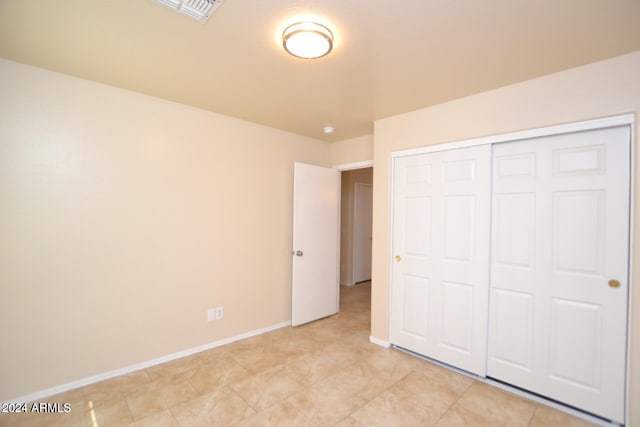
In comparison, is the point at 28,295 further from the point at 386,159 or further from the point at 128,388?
the point at 386,159

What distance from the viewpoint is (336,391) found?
2236 millimetres

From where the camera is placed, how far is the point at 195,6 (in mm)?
1468

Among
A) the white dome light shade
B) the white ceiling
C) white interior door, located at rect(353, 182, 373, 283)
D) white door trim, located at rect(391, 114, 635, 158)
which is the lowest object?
white interior door, located at rect(353, 182, 373, 283)

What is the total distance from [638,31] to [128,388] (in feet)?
13.7

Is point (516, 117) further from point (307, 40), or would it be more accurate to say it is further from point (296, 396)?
point (296, 396)

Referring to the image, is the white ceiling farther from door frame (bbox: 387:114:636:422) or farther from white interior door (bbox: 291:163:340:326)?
white interior door (bbox: 291:163:340:326)

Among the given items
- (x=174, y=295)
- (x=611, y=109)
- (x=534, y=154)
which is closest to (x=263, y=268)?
(x=174, y=295)

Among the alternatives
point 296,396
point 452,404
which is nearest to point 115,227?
point 296,396

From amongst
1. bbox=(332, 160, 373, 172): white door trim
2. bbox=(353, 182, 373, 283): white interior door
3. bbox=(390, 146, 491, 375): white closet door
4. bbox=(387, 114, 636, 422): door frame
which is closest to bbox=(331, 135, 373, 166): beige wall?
bbox=(332, 160, 373, 172): white door trim

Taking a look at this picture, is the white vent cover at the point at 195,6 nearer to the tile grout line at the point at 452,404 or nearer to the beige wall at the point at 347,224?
the tile grout line at the point at 452,404

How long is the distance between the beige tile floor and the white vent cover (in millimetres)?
2506

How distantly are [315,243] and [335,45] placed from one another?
98.3 inches

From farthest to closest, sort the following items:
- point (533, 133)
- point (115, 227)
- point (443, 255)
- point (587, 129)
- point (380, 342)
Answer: point (380, 342)
point (443, 255)
point (115, 227)
point (533, 133)
point (587, 129)

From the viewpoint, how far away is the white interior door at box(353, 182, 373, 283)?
19.5 feet
